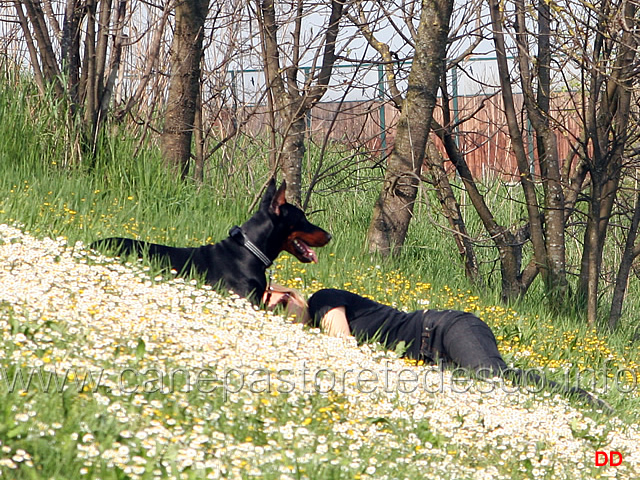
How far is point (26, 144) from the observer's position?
8.38 metres

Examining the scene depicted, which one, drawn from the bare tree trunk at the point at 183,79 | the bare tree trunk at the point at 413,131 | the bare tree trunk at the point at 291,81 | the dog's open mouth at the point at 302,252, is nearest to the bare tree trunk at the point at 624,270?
the bare tree trunk at the point at 413,131

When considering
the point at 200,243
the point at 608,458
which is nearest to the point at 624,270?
the point at 200,243

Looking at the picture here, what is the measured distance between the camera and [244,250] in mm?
5660

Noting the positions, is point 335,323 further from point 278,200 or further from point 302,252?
point 278,200

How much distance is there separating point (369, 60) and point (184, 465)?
6745 millimetres

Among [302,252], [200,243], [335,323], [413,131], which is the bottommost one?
[335,323]

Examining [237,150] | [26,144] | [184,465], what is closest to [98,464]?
[184,465]

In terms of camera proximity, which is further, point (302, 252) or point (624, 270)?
point (624, 270)

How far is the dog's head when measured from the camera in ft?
19.3

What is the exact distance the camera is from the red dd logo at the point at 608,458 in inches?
153

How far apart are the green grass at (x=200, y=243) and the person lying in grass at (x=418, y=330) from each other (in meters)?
0.68

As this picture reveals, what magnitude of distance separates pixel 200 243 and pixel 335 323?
8.23 ft

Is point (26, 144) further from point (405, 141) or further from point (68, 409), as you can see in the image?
point (68, 409)

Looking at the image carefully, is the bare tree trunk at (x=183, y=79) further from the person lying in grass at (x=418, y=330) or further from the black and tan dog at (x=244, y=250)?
the person lying in grass at (x=418, y=330)
